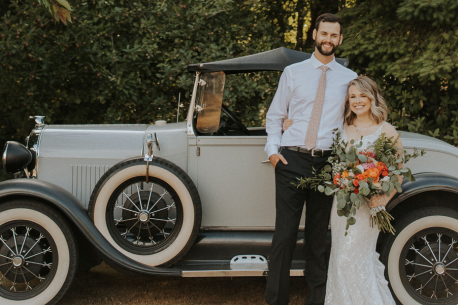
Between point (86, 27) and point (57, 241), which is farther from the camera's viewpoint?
point (86, 27)

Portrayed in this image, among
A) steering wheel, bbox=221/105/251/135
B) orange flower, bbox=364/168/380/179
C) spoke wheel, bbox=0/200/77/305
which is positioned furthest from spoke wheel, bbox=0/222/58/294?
orange flower, bbox=364/168/380/179

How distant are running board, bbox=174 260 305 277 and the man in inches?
7.1

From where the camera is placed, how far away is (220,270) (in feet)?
9.82

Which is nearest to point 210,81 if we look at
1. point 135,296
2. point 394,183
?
point 394,183

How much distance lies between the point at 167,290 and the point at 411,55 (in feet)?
12.4

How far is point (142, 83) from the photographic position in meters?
5.32

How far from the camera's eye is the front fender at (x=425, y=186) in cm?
286

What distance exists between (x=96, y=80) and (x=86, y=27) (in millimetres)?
676

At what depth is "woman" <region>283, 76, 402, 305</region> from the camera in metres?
2.64

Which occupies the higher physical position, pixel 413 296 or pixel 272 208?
pixel 272 208

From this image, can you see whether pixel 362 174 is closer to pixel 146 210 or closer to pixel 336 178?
pixel 336 178

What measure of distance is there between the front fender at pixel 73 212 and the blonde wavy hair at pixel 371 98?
1.74 meters

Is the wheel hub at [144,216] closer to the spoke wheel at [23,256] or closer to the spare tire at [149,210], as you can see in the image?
the spare tire at [149,210]

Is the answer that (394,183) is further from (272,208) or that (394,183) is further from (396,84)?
(396,84)
